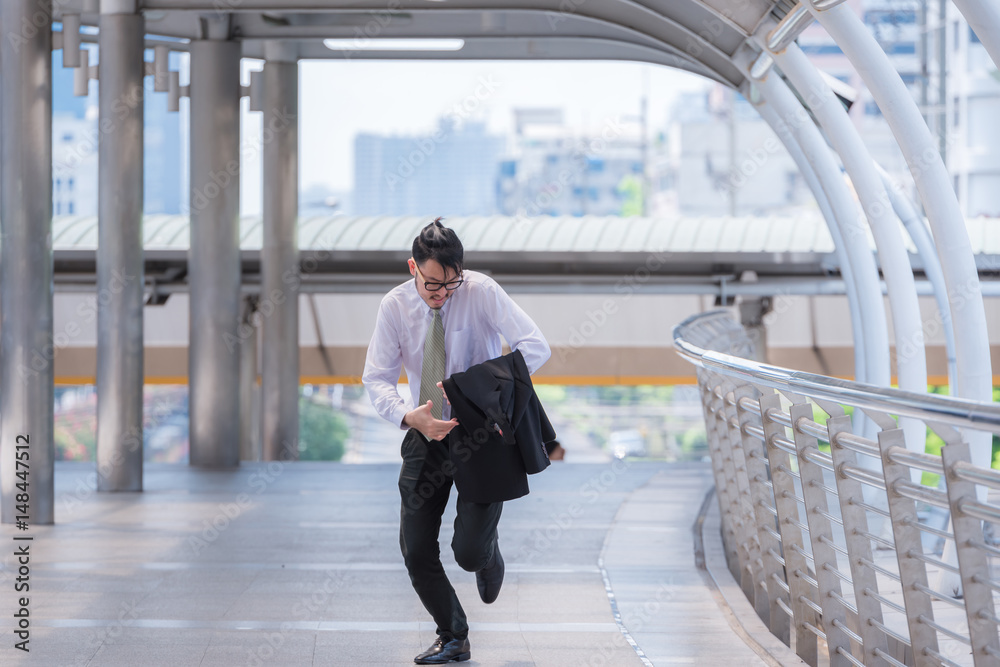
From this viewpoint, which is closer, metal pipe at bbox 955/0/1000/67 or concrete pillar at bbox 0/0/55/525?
metal pipe at bbox 955/0/1000/67

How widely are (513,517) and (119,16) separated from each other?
17.0 ft

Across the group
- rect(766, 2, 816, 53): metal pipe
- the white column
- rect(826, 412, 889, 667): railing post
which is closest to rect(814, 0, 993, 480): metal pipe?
rect(766, 2, 816, 53): metal pipe

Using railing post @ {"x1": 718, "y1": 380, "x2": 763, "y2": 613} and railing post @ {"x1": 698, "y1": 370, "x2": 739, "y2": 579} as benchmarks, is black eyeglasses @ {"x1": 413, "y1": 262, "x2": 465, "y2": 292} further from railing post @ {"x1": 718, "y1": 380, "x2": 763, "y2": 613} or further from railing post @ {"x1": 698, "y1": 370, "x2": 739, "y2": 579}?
railing post @ {"x1": 698, "y1": 370, "x2": 739, "y2": 579}

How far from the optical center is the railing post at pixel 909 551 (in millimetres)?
2912

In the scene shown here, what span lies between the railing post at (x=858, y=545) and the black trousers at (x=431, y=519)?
3.90 feet

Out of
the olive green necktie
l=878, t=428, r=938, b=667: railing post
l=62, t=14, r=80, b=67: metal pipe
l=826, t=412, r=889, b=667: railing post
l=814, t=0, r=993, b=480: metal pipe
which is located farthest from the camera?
l=62, t=14, r=80, b=67: metal pipe

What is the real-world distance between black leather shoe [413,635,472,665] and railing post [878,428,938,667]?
5.42 feet

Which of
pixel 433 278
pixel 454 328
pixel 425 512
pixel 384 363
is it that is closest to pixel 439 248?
pixel 433 278

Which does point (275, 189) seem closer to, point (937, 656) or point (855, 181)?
point (855, 181)

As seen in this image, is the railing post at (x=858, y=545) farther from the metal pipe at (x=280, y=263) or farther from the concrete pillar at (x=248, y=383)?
the concrete pillar at (x=248, y=383)

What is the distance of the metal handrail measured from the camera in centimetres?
235

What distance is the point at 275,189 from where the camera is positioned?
40.3 feet

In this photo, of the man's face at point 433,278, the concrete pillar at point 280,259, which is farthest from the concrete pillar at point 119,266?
the man's face at point 433,278

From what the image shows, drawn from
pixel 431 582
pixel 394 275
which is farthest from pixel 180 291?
pixel 431 582
